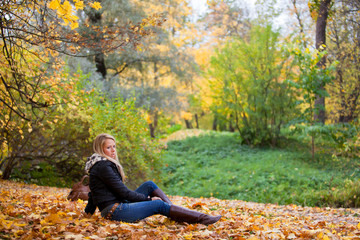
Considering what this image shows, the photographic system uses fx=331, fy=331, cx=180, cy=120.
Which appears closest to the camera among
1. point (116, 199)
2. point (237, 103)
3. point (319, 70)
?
point (116, 199)

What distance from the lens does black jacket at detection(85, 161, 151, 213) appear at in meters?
3.50

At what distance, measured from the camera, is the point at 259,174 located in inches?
419

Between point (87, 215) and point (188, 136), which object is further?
point (188, 136)

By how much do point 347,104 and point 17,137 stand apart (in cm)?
1045

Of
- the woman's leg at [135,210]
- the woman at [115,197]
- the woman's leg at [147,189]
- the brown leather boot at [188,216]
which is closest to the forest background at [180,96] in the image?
the woman at [115,197]

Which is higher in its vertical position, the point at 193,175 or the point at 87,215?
the point at 87,215

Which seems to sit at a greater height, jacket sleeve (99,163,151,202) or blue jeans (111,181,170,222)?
jacket sleeve (99,163,151,202)

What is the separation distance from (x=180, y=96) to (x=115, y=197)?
46.2ft

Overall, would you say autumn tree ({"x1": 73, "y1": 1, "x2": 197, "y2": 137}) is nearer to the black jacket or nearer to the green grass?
the green grass

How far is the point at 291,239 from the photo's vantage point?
10.9 feet

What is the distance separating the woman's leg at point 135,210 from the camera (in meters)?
3.55

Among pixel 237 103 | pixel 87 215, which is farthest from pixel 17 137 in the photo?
pixel 237 103

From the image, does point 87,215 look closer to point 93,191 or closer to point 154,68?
point 93,191

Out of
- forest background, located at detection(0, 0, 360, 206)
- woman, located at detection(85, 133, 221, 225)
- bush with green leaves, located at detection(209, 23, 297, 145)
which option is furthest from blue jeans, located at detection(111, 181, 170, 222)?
bush with green leaves, located at detection(209, 23, 297, 145)
